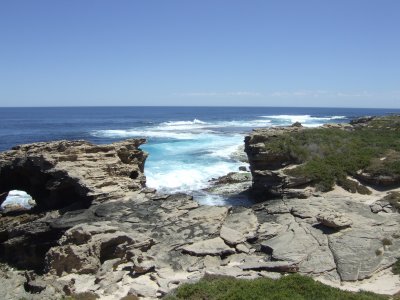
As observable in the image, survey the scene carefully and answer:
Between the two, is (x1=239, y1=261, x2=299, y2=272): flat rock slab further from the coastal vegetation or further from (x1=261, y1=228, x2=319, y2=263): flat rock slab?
the coastal vegetation

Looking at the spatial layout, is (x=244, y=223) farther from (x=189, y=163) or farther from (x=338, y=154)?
(x=189, y=163)

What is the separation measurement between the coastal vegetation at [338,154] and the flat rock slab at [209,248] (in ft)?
30.4

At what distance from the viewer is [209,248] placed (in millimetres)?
19766

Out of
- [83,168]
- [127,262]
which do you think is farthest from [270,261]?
[83,168]

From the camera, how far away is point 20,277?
65.3 feet

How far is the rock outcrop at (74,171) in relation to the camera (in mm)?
25719

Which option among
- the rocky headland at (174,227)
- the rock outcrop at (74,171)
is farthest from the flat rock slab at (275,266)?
the rock outcrop at (74,171)

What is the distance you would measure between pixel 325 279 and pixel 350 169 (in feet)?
41.8

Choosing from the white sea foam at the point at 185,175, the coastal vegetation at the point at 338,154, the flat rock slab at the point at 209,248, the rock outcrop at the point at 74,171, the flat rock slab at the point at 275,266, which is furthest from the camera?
the white sea foam at the point at 185,175

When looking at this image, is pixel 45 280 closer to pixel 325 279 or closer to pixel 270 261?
pixel 270 261

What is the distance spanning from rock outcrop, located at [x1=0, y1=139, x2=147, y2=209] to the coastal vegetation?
422 inches

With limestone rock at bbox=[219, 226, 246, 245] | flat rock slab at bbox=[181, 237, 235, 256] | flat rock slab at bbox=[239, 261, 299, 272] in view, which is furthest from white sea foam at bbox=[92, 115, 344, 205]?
flat rock slab at bbox=[239, 261, 299, 272]

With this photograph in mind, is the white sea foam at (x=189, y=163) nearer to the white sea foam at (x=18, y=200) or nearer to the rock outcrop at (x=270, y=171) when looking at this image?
the rock outcrop at (x=270, y=171)

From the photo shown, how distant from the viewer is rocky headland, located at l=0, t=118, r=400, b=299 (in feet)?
57.4
